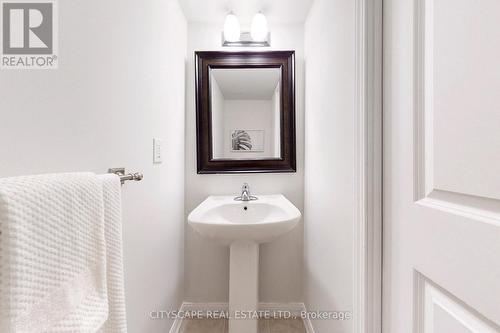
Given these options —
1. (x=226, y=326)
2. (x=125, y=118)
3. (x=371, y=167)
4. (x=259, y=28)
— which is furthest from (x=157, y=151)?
(x=226, y=326)

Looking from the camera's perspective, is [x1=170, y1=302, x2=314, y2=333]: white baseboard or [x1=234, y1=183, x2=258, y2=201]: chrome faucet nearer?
[x1=234, y1=183, x2=258, y2=201]: chrome faucet

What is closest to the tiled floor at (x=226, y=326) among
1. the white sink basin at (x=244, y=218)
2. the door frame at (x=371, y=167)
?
the white sink basin at (x=244, y=218)

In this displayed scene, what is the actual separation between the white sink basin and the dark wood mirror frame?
0.69 ft

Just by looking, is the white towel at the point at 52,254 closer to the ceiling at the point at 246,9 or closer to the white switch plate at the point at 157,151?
the white switch plate at the point at 157,151

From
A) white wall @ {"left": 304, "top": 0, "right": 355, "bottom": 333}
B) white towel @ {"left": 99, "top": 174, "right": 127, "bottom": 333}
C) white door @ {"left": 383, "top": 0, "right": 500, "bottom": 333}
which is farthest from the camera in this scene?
white wall @ {"left": 304, "top": 0, "right": 355, "bottom": 333}

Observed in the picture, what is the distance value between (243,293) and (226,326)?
452mm

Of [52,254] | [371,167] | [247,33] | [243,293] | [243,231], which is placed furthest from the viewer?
[247,33]

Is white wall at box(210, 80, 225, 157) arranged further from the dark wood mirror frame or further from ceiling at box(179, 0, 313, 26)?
ceiling at box(179, 0, 313, 26)

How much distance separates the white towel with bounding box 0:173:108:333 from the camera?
0.35m

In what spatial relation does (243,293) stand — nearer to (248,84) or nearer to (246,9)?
(248,84)

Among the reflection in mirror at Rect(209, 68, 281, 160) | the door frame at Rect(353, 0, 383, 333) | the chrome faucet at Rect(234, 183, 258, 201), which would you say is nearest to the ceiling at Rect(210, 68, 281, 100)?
the reflection in mirror at Rect(209, 68, 281, 160)

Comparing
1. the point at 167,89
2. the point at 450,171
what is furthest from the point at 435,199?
the point at 167,89

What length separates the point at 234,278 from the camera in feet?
4.54

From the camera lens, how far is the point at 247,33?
1718 millimetres
